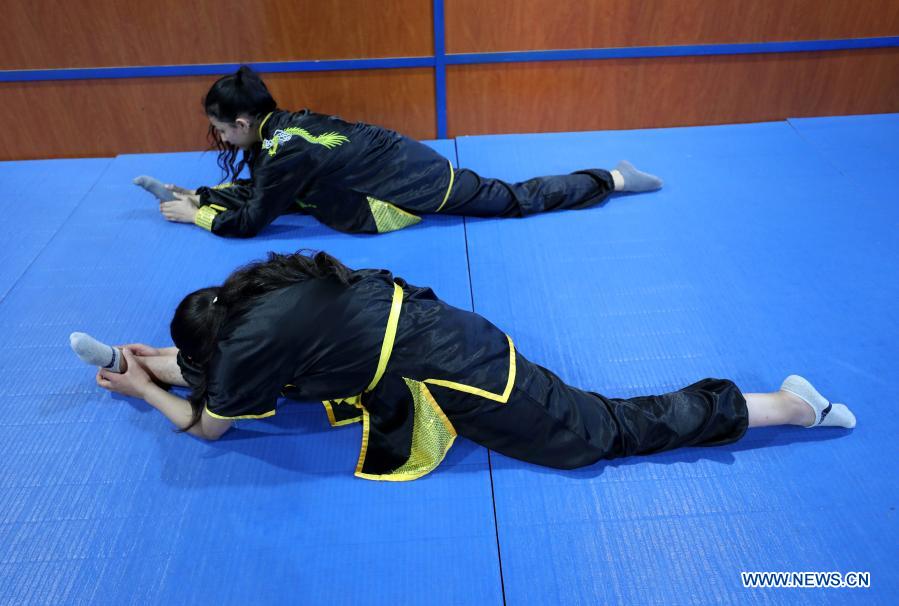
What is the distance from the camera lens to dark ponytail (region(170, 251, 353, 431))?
62.4 inches

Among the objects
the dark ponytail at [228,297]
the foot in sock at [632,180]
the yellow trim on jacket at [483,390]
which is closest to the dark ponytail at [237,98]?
the dark ponytail at [228,297]

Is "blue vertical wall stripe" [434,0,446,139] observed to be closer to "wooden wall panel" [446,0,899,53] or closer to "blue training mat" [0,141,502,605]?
"wooden wall panel" [446,0,899,53]

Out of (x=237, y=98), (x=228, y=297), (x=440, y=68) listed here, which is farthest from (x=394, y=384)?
(x=440, y=68)

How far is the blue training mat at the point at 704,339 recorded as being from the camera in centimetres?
171

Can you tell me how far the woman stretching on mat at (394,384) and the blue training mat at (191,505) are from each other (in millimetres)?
99

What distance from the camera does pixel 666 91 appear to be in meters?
3.87

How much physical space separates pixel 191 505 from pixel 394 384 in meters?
0.72

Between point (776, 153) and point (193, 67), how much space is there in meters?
3.34

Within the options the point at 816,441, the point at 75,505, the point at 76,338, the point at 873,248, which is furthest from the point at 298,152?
the point at 873,248

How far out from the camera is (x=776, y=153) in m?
3.49

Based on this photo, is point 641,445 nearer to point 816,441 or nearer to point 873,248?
point 816,441

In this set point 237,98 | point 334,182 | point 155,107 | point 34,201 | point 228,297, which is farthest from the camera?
point 155,107

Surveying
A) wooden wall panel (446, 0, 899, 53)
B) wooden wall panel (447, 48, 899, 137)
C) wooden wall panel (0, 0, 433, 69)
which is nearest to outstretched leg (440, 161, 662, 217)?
wooden wall panel (447, 48, 899, 137)

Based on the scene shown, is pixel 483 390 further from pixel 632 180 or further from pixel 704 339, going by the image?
pixel 632 180
